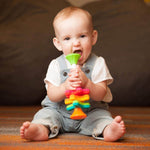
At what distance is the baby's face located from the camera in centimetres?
90

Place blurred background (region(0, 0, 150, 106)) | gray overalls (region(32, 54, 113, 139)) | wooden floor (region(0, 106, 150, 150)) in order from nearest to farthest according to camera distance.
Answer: wooden floor (region(0, 106, 150, 150))
gray overalls (region(32, 54, 113, 139))
blurred background (region(0, 0, 150, 106))

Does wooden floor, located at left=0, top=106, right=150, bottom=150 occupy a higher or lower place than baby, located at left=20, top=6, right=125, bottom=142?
lower

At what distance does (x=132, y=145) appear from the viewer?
2.47ft

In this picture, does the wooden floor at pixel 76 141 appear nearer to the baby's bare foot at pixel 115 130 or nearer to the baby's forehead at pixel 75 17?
the baby's bare foot at pixel 115 130

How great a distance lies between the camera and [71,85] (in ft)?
2.59

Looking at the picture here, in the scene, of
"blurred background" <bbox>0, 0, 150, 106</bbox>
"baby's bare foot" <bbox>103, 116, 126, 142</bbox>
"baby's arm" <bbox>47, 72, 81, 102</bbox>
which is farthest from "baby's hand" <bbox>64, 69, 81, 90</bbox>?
"blurred background" <bbox>0, 0, 150, 106</bbox>

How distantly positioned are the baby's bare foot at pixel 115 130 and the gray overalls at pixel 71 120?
0.03 meters

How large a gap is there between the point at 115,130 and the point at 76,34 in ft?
1.07

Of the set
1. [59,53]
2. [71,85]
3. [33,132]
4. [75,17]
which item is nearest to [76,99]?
[71,85]

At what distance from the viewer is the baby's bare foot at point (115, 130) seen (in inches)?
30.4

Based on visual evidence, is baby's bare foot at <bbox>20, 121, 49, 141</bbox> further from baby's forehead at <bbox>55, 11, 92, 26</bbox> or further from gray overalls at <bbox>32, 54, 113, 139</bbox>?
baby's forehead at <bbox>55, 11, 92, 26</bbox>

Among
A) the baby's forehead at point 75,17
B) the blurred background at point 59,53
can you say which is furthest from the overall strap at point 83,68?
the blurred background at point 59,53

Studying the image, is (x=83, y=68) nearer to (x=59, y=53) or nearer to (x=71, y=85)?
(x=71, y=85)

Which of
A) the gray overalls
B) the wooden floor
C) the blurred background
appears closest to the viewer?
the wooden floor
